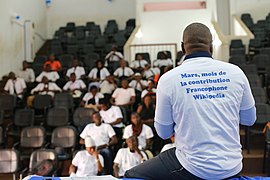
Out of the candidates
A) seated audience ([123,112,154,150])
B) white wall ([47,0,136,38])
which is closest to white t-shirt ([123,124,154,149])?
seated audience ([123,112,154,150])

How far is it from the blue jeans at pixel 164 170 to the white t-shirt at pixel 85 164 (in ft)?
12.3

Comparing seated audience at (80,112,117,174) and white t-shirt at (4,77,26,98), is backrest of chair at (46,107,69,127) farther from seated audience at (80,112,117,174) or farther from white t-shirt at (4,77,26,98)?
white t-shirt at (4,77,26,98)

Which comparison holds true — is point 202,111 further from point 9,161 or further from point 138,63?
point 138,63

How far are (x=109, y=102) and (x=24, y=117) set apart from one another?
1599 mm

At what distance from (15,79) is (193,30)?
8.74m

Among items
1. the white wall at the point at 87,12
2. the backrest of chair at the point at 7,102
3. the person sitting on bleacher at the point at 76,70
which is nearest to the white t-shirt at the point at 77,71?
the person sitting on bleacher at the point at 76,70

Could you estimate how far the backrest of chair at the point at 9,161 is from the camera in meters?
6.18

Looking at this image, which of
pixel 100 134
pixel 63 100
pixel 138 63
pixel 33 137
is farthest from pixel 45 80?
pixel 100 134

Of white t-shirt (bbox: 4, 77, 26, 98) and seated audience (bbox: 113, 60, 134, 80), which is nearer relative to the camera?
white t-shirt (bbox: 4, 77, 26, 98)

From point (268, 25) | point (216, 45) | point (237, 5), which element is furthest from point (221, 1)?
point (216, 45)

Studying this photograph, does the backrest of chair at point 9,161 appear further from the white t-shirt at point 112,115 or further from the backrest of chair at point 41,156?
the white t-shirt at point 112,115

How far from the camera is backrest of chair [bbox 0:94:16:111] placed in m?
8.83

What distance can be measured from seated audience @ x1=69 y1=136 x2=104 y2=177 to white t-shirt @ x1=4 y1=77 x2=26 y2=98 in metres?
4.64

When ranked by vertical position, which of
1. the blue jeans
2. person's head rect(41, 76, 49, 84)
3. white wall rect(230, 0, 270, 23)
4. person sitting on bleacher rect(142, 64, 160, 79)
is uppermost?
white wall rect(230, 0, 270, 23)
